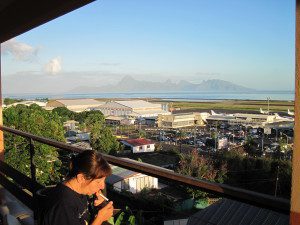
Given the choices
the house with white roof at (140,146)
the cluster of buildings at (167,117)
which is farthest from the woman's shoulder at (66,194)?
the cluster of buildings at (167,117)

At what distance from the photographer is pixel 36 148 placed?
18172 millimetres

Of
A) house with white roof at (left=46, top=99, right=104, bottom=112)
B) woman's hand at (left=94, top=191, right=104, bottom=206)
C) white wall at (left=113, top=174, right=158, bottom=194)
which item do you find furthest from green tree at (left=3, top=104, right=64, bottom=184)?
house with white roof at (left=46, top=99, right=104, bottom=112)

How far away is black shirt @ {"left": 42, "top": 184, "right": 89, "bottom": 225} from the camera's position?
1322mm

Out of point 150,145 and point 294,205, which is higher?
point 294,205

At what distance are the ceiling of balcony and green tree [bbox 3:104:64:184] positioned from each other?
14.5 m

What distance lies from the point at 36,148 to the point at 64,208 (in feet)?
58.2

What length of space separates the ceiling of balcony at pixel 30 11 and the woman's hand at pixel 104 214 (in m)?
1.27

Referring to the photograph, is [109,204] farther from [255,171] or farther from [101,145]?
[101,145]

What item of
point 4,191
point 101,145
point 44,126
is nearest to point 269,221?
point 4,191

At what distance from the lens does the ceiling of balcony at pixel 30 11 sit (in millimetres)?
2236

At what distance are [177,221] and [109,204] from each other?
10.1 metres

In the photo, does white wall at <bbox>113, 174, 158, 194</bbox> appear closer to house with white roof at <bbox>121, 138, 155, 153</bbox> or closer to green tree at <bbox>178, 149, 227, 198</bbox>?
green tree at <bbox>178, 149, 227, 198</bbox>

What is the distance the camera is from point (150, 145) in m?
36.3

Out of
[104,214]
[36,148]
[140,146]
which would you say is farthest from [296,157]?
[140,146]
